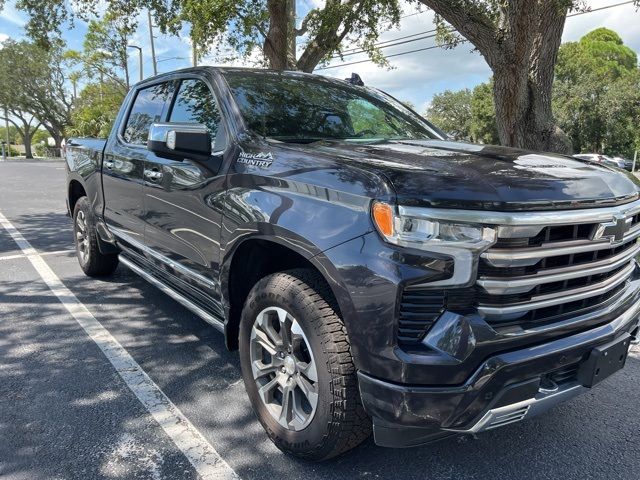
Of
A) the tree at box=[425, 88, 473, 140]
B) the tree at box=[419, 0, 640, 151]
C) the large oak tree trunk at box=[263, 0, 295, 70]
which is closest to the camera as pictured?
the tree at box=[419, 0, 640, 151]

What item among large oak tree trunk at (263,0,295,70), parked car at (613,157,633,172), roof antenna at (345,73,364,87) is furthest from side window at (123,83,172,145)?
parked car at (613,157,633,172)

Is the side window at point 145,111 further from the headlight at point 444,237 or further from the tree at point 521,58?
the tree at point 521,58

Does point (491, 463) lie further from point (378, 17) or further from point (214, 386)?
point (378, 17)

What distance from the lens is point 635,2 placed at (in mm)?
6445

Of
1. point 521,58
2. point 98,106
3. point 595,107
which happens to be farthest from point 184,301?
point 98,106

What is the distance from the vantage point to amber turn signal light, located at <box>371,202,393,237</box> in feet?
6.24

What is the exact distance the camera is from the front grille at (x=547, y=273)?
188 centimetres

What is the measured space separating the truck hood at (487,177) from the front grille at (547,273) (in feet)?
0.36

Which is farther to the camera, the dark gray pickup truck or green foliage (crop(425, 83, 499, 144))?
green foliage (crop(425, 83, 499, 144))

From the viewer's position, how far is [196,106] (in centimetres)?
341

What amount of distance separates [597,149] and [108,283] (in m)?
45.5

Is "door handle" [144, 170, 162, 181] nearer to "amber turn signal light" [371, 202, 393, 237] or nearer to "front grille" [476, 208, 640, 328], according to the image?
"amber turn signal light" [371, 202, 393, 237]

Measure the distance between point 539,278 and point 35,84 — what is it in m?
58.2

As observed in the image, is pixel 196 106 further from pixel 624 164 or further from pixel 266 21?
pixel 624 164
